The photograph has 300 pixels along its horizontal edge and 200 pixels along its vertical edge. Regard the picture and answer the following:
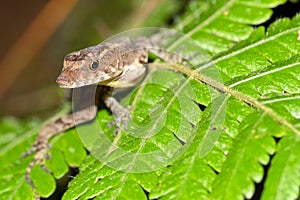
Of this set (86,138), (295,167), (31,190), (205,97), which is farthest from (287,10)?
(31,190)

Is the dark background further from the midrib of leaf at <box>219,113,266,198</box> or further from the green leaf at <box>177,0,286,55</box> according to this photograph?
the midrib of leaf at <box>219,113,266,198</box>

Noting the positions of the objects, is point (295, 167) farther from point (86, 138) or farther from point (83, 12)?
point (83, 12)

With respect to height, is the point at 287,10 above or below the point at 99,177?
above

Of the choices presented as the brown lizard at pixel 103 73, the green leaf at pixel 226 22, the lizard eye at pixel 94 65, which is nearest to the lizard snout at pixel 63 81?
the brown lizard at pixel 103 73

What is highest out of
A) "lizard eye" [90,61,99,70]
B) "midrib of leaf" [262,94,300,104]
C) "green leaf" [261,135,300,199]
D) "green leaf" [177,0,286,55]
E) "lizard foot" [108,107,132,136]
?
"green leaf" [177,0,286,55]

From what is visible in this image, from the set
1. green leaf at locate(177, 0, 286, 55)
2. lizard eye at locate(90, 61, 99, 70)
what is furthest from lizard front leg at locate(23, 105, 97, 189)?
green leaf at locate(177, 0, 286, 55)

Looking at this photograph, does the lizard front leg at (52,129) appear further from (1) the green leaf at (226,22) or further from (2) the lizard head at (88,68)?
(1) the green leaf at (226,22)

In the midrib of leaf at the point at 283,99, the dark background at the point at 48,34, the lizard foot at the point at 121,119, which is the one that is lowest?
the lizard foot at the point at 121,119
